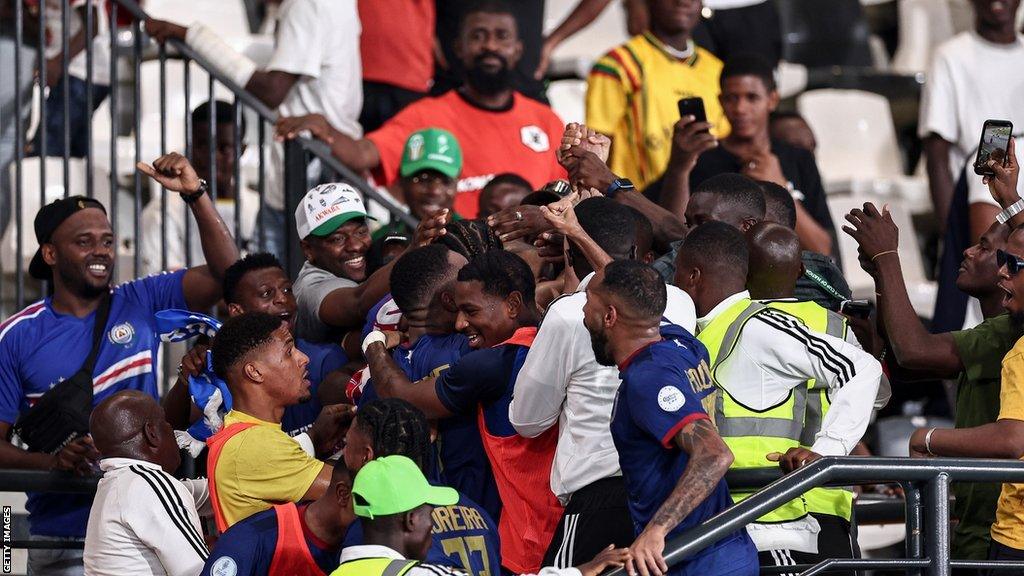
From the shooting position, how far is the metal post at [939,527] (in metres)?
4.80

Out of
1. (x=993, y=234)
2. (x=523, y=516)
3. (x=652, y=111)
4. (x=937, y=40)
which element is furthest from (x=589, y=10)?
(x=523, y=516)

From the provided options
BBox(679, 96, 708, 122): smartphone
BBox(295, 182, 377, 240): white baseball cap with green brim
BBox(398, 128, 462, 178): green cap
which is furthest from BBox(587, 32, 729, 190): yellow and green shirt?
BBox(295, 182, 377, 240): white baseball cap with green brim

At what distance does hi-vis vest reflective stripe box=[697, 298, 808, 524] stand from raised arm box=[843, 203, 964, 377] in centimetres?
60

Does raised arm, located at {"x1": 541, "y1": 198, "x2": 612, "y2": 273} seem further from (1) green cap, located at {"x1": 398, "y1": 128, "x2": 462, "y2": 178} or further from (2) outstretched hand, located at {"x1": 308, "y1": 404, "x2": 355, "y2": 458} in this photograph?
(1) green cap, located at {"x1": 398, "y1": 128, "x2": 462, "y2": 178}

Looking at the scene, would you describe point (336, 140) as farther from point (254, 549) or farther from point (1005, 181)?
point (254, 549)

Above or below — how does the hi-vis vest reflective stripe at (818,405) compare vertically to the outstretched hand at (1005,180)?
below

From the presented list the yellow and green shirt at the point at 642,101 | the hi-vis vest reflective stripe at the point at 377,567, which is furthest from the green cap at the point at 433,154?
the hi-vis vest reflective stripe at the point at 377,567

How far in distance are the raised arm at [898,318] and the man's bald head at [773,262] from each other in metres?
0.21

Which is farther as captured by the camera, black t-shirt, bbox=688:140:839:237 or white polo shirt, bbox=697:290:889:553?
black t-shirt, bbox=688:140:839:237

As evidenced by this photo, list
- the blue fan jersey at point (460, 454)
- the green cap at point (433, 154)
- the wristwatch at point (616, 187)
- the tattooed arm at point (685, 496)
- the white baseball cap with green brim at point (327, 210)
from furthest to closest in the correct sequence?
the green cap at point (433, 154) < the white baseball cap with green brim at point (327, 210) < the wristwatch at point (616, 187) < the blue fan jersey at point (460, 454) < the tattooed arm at point (685, 496)

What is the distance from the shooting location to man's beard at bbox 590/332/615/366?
475 centimetres

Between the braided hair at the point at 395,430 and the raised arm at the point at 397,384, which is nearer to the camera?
the braided hair at the point at 395,430

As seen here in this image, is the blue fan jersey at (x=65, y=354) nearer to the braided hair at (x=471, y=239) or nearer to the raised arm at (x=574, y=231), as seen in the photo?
the braided hair at (x=471, y=239)

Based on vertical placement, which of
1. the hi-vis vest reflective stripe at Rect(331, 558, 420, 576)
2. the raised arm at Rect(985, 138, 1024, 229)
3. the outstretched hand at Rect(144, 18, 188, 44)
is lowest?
the hi-vis vest reflective stripe at Rect(331, 558, 420, 576)
